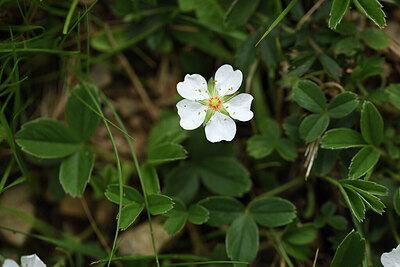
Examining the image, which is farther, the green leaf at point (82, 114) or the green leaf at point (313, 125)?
the green leaf at point (82, 114)

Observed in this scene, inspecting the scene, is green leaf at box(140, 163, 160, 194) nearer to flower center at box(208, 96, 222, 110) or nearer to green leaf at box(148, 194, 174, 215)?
green leaf at box(148, 194, 174, 215)

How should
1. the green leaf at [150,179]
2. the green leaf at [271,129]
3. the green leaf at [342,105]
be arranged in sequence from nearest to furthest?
the green leaf at [342,105]
the green leaf at [150,179]
the green leaf at [271,129]

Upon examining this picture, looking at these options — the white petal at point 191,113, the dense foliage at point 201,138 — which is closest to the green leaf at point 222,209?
the dense foliage at point 201,138

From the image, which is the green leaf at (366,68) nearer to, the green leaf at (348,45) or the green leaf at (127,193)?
the green leaf at (348,45)

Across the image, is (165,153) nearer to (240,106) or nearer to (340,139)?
(240,106)

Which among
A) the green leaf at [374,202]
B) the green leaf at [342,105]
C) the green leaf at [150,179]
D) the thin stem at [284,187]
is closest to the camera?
the green leaf at [374,202]

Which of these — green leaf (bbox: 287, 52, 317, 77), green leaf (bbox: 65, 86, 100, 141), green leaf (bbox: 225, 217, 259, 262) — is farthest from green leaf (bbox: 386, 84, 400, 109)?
green leaf (bbox: 65, 86, 100, 141)
